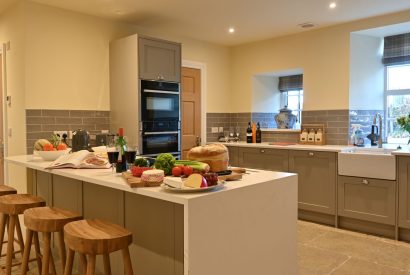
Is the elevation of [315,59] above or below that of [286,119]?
above

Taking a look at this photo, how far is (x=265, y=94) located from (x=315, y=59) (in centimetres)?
114

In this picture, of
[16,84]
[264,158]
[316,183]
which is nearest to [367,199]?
[316,183]

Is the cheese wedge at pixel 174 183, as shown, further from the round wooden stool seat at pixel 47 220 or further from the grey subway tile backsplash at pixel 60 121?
the grey subway tile backsplash at pixel 60 121

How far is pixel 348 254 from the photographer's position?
3.33m

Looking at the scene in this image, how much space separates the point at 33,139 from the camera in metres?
3.87

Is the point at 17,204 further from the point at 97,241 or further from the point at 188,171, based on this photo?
the point at 188,171

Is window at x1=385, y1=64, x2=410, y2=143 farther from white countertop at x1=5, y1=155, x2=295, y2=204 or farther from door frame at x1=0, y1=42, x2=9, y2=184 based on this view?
door frame at x1=0, y1=42, x2=9, y2=184

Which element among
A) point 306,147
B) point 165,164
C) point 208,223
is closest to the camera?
point 208,223

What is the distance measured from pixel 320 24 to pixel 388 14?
2.58ft

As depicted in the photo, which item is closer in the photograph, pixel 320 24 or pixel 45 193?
pixel 45 193

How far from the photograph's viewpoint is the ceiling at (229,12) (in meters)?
3.86

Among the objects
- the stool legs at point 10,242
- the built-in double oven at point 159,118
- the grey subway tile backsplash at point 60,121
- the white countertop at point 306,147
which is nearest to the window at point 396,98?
the white countertop at point 306,147

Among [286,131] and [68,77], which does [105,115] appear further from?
[286,131]

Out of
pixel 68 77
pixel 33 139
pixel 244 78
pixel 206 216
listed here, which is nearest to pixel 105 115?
pixel 68 77
